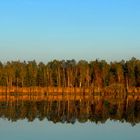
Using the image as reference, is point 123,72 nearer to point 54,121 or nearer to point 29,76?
point 29,76

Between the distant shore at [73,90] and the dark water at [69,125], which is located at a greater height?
the distant shore at [73,90]

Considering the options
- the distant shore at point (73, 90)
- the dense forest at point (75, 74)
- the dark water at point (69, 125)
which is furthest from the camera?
the dense forest at point (75, 74)

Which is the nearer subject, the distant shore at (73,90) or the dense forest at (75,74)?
the distant shore at (73,90)

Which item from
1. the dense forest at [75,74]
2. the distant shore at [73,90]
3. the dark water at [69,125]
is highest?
the dense forest at [75,74]

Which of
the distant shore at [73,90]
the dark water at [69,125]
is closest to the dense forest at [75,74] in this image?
the distant shore at [73,90]

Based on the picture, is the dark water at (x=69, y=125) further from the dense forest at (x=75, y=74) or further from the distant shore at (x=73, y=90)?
the dense forest at (x=75, y=74)

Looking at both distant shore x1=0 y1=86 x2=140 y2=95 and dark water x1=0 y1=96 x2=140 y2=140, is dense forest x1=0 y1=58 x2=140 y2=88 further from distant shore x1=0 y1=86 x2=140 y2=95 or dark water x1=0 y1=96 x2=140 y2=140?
dark water x1=0 y1=96 x2=140 y2=140

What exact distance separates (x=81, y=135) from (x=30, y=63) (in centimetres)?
6739

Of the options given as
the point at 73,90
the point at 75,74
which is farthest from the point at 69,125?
the point at 75,74

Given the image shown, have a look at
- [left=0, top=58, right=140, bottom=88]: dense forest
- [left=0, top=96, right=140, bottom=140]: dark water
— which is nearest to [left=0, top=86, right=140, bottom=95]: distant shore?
[left=0, top=58, right=140, bottom=88]: dense forest

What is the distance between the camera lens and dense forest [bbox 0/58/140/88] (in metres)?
82.9

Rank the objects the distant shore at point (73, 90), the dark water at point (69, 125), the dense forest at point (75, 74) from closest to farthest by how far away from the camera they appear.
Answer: the dark water at point (69, 125), the distant shore at point (73, 90), the dense forest at point (75, 74)

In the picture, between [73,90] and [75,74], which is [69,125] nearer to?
[73,90]

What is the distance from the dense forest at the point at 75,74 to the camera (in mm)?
82875
